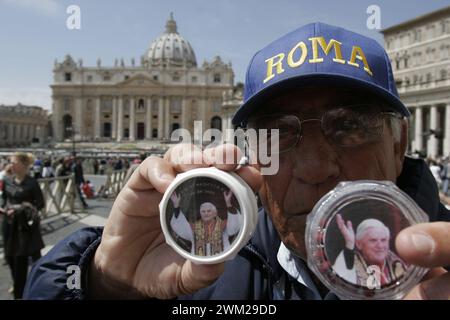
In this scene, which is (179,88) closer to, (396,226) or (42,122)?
(42,122)

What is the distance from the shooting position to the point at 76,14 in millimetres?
1723

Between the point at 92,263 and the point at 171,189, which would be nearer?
the point at 171,189

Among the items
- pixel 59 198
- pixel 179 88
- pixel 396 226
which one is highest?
pixel 179 88

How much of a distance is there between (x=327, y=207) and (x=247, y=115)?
0.54 metres

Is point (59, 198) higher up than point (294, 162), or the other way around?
point (294, 162)

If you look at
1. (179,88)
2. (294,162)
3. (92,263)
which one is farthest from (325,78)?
(179,88)

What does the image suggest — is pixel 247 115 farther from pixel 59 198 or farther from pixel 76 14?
pixel 59 198

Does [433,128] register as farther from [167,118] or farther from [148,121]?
[148,121]

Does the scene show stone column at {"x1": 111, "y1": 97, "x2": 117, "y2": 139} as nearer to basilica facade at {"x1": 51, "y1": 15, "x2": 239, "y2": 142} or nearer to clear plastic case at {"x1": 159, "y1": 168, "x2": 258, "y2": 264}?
basilica facade at {"x1": 51, "y1": 15, "x2": 239, "y2": 142}

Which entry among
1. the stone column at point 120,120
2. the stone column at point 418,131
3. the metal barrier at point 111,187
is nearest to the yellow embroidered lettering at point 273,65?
the metal barrier at point 111,187

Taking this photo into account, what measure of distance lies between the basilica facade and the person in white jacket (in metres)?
79.2

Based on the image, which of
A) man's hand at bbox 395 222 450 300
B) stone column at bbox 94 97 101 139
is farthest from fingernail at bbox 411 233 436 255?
stone column at bbox 94 97 101 139
